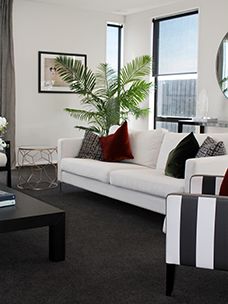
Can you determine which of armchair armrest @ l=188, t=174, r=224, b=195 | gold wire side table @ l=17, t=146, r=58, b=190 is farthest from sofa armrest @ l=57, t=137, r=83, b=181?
armchair armrest @ l=188, t=174, r=224, b=195

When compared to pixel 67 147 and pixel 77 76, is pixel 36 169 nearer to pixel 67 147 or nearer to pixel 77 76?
pixel 77 76

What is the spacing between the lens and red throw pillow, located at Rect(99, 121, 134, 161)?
520 cm

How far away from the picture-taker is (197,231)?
8.10 ft

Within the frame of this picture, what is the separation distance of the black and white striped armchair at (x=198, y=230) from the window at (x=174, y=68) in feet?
15.7

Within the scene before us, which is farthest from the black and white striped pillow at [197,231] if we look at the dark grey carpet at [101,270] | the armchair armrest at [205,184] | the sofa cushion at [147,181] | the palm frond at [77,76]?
the palm frond at [77,76]

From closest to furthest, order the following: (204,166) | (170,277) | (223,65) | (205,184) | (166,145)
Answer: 1. (170,277)
2. (205,184)
3. (204,166)
4. (166,145)
5. (223,65)

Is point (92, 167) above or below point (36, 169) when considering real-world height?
above

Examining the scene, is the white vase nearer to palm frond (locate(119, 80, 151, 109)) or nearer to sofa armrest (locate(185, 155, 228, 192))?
palm frond (locate(119, 80, 151, 109))

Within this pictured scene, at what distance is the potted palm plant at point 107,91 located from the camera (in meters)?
7.16

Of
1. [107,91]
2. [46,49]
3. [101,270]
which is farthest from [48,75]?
[101,270]

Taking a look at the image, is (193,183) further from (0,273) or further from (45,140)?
(45,140)

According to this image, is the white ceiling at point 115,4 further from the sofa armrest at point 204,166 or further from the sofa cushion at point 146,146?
the sofa armrest at point 204,166

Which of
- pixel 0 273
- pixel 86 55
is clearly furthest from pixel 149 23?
pixel 0 273

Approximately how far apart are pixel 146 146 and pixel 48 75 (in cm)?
301
